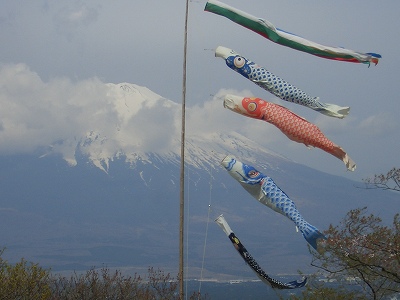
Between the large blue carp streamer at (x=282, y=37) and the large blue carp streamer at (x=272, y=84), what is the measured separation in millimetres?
504

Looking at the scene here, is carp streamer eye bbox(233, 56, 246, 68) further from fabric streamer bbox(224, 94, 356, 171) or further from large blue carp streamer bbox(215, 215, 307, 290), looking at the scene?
large blue carp streamer bbox(215, 215, 307, 290)

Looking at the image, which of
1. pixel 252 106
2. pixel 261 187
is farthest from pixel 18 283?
pixel 252 106

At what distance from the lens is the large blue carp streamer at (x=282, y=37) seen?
1088 centimetres

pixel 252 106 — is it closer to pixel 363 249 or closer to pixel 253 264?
pixel 253 264

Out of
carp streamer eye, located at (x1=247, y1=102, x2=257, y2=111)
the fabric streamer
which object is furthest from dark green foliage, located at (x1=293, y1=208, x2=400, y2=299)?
carp streamer eye, located at (x1=247, y1=102, x2=257, y2=111)

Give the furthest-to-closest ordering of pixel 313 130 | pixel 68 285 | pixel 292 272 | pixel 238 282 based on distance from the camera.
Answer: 1. pixel 292 272
2. pixel 238 282
3. pixel 68 285
4. pixel 313 130

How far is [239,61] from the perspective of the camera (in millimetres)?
10703

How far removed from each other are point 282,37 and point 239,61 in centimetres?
76

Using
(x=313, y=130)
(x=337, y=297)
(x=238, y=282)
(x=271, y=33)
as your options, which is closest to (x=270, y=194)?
(x=313, y=130)

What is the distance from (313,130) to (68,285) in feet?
66.9

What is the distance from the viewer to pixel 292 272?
180m

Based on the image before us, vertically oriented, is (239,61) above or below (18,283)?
above

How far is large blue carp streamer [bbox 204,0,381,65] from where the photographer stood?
35.7 feet

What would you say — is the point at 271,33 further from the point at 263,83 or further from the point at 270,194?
the point at 270,194
